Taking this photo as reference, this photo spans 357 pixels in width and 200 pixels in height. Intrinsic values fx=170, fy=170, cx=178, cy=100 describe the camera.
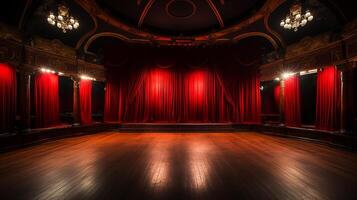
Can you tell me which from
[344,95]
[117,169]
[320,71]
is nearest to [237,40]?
[320,71]

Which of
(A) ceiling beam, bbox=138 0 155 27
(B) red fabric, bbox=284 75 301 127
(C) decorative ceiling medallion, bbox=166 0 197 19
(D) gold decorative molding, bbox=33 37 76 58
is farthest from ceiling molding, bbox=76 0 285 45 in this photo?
(B) red fabric, bbox=284 75 301 127

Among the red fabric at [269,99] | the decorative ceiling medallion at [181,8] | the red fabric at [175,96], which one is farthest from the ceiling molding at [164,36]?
the red fabric at [269,99]

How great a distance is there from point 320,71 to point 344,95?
4.32 feet

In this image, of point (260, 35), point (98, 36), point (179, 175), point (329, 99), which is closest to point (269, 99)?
point (260, 35)

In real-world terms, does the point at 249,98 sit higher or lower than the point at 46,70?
lower

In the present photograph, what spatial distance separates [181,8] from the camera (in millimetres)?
7395

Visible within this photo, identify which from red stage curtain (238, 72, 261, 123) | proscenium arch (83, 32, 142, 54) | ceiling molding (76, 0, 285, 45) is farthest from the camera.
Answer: red stage curtain (238, 72, 261, 123)

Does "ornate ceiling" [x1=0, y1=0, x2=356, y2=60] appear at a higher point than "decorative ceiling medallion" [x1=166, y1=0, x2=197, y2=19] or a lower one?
lower

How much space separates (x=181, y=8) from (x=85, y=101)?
21.6 ft

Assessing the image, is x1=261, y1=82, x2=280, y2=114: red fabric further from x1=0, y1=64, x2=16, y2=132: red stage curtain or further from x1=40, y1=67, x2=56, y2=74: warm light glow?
x1=0, y1=64, x2=16, y2=132: red stage curtain

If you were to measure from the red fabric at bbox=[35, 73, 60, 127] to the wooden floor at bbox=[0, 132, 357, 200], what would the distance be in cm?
256

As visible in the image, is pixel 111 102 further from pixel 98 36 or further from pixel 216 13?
pixel 216 13

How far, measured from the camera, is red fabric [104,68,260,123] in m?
9.83

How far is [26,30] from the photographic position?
235 inches
